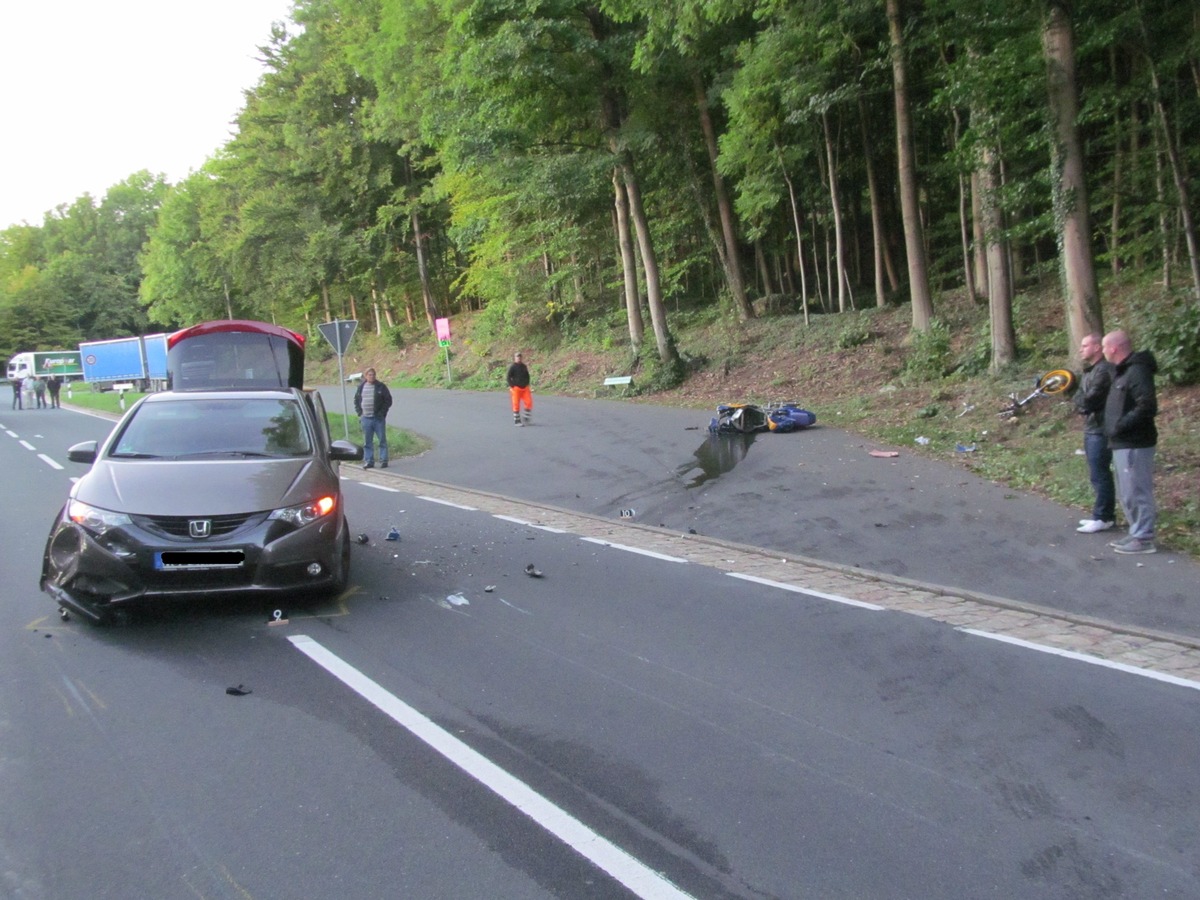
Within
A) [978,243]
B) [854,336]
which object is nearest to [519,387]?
[854,336]

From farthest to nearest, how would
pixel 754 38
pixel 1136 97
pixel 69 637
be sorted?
pixel 754 38 < pixel 1136 97 < pixel 69 637

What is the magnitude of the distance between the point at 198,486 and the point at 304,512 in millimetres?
730

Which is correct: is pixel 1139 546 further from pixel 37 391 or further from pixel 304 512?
pixel 37 391

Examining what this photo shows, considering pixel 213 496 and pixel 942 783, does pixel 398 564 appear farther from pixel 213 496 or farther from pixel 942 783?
pixel 942 783

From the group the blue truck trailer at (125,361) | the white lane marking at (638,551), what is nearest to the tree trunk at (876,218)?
the white lane marking at (638,551)

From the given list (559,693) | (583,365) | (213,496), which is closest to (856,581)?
(559,693)

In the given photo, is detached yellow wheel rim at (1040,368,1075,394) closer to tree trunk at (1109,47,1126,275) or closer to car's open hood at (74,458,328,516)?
tree trunk at (1109,47,1126,275)

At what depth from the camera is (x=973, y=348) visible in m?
18.6

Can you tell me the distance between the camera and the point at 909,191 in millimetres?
19875

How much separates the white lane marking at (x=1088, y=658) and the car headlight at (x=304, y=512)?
4580 millimetres

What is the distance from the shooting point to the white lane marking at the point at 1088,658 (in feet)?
17.4

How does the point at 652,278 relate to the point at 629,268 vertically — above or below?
below

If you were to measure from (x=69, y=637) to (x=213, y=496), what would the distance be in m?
1.35

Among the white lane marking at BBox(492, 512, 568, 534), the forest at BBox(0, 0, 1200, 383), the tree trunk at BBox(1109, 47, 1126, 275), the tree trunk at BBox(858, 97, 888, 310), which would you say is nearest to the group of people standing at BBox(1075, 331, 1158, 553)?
the forest at BBox(0, 0, 1200, 383)
